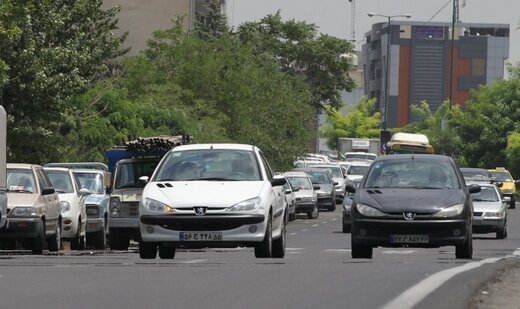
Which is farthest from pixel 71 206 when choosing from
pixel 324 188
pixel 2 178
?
pixel 324 188

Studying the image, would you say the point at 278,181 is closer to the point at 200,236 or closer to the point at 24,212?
the point at 200,236

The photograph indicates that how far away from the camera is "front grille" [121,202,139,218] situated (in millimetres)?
30625

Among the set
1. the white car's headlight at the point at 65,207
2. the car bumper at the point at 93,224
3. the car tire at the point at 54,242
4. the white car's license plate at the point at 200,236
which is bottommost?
the car bumper at the point at 93,224

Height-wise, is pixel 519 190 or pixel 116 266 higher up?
pixel 116 266

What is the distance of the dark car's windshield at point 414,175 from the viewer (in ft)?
81.1

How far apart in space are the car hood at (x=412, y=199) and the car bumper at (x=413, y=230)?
195mm

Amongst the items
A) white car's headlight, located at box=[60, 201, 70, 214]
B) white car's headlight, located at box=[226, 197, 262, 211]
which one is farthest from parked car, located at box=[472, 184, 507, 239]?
white car's headlight, located at box=[226, 197, 262, 211]

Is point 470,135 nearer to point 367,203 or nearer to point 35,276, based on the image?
point 367,203

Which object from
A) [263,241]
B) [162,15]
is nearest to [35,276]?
[263,241]

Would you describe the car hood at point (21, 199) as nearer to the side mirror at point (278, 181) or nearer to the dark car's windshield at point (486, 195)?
the side mirror at point (278, 181)

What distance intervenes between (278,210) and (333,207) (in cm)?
4360

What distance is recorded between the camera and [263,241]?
22.6 m

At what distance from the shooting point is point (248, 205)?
2230cm

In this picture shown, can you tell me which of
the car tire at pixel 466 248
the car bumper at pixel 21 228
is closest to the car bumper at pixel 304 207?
the car bumper at pixel 21 228
